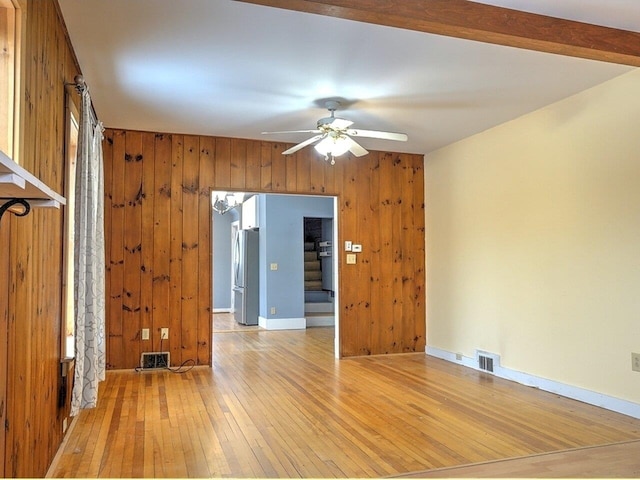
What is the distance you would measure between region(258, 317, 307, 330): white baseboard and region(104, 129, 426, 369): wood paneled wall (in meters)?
2.70

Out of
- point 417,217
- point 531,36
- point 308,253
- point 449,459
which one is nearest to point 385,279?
point 417,217

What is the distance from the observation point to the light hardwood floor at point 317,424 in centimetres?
277

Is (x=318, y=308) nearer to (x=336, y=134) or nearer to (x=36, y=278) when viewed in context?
(x=336, y=134)

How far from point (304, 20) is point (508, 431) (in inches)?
113

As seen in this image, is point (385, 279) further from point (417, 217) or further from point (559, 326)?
point (559, 326)

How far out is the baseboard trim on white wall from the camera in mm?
3646

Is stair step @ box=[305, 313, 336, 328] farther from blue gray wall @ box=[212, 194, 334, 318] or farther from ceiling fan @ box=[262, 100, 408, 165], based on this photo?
ceiling fan @ box=[262, 100, 408, 165]

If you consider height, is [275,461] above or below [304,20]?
below

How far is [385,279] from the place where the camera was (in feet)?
20.2

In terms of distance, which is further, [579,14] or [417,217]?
[417,217]

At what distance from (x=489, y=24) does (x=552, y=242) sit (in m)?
2.42

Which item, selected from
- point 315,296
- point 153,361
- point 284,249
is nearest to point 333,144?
point 153,361

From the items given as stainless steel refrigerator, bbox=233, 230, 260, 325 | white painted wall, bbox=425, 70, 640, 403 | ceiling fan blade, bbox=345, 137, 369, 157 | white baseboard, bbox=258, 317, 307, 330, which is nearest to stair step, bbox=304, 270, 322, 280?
stainless steel refrigerator, bbox=233, 230, 260, 325

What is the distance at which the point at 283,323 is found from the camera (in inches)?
335
